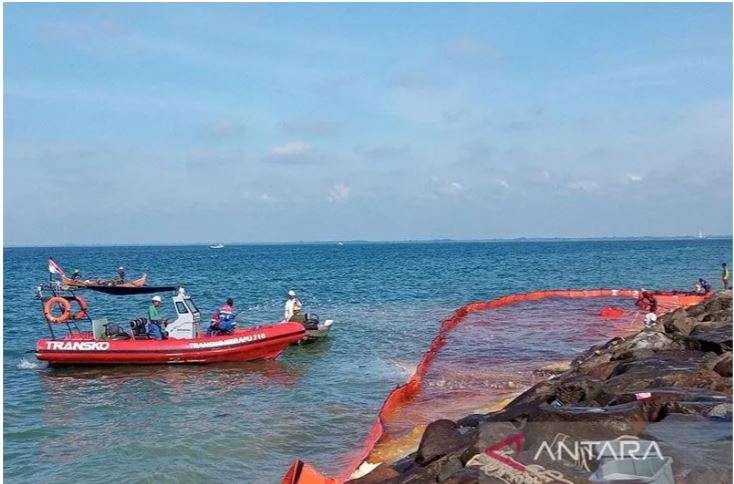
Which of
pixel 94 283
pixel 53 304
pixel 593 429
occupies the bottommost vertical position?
pixel 593 429

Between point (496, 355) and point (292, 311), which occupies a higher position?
point (292, 311)

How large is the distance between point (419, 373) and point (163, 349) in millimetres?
7116

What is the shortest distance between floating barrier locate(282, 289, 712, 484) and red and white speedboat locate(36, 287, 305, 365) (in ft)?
14.5

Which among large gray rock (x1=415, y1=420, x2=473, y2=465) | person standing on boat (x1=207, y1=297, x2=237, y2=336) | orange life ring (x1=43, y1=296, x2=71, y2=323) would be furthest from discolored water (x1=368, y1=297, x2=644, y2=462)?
orange life ring (x1=43, y1=296, x2=71, y2=323)

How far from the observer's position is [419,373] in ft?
54.3

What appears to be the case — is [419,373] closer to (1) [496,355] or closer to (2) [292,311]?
(1) [496,355]

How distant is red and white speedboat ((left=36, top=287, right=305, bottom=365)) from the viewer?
18.5 m

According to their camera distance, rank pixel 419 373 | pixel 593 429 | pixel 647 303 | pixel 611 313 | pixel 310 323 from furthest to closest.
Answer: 1. pixel 611 313
2. pixel 647 303
3. pixel 310 323
4. pixel 419 373
5. pixel 593 429

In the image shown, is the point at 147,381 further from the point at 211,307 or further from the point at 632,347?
the point at 211,307

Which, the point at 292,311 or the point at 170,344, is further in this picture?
the point at 292,311

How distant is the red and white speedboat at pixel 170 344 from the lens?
730 inches

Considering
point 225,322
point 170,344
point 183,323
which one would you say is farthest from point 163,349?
point 225,322

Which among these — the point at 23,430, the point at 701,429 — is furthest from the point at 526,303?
the point at 701,429

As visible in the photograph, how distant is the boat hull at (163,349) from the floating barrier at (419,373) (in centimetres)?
467
